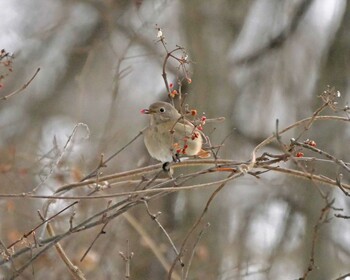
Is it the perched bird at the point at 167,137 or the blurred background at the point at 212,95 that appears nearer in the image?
the perched bird at the point at 167,137

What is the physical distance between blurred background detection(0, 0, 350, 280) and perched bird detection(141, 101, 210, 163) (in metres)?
1.89

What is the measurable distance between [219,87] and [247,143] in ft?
2.07

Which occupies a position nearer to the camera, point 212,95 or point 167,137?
point 167,137

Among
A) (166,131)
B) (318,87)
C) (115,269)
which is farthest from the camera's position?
(318,87)

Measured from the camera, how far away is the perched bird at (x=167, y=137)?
4.05 m

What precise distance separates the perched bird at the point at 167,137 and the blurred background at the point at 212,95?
1.89 m

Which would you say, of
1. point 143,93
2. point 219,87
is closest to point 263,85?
point 219,87

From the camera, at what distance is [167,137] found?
4445mm

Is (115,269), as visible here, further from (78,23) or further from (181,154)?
(78,23)

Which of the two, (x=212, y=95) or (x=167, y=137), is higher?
(x=212, y=95)

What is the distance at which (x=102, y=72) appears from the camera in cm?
910

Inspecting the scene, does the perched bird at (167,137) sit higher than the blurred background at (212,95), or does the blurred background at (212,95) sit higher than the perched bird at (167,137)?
the blurred background at (212,95)

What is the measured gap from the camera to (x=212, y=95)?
8.02 metres

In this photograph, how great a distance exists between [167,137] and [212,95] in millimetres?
3620
